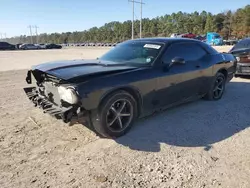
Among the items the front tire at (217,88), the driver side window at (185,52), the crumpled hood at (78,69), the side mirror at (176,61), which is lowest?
the front tire at (217,88)

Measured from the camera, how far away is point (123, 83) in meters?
3.65

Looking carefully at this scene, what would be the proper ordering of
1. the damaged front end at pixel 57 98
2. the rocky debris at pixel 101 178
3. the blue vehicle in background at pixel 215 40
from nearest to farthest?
the rocky debris at pixel 101 178 → the damaged front end at pixel 57 98 → the blue vehicle in background at pixel 215 40

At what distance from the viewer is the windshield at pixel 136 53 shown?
14.1 feet

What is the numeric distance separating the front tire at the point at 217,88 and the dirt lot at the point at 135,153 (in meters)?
0.80

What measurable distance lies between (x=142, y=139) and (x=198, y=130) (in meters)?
1.01

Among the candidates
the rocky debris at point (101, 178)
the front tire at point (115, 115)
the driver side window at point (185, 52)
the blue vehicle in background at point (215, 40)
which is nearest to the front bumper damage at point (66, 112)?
the front tire at point (115, 115)

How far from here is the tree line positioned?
72.4m

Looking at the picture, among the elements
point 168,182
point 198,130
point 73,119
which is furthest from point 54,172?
point 198,130

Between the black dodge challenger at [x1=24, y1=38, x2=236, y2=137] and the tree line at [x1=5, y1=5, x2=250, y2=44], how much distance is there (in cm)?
7246

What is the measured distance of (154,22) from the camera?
10244 cm

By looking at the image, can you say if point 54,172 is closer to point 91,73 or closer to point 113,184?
point 113,184

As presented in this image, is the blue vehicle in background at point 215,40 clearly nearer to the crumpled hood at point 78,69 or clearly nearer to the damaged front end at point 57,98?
the crumpled hood at point 78,69

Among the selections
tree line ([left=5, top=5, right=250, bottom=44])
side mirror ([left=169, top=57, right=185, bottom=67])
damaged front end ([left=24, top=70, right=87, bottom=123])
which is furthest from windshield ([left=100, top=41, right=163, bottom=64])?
tree line ([left=5, top=5, right=250, bottom=44])

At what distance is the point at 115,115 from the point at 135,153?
2.23 feet
